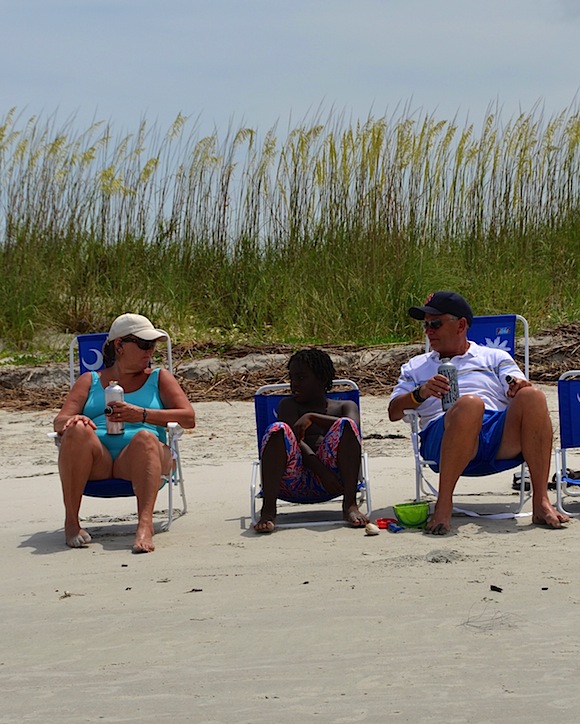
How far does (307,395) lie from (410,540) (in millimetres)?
918

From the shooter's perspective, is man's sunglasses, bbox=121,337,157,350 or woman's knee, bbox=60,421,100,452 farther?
man's sunglasses, bbox=121,337,157,350

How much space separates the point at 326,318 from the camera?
10039 millimetres

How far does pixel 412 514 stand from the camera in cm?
471

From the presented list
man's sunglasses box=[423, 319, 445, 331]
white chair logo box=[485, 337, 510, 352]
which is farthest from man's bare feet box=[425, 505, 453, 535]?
white chair logo box=[485, 337, 510, 352]

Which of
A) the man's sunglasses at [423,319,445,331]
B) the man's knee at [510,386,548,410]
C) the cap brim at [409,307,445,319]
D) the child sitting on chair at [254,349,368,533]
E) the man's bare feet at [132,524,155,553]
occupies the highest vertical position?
the cap brim at [409,307,445,319]

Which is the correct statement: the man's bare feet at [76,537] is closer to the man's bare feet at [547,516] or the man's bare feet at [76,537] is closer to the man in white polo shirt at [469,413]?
the man in white polo shirt at [469,413]

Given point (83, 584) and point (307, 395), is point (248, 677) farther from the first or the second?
point (307, 395)

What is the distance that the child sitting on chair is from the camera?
15.9ft

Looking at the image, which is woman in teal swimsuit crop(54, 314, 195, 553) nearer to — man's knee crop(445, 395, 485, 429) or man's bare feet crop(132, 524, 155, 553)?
man's bare feet crop(132, 524, 155, 553)

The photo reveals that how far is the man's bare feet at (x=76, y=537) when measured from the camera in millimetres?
4631

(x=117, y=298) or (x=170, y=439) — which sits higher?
(x=117, y=298)

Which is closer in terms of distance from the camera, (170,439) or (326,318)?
(170,439)

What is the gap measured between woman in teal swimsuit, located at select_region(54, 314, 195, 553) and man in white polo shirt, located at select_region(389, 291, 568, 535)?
1.04m

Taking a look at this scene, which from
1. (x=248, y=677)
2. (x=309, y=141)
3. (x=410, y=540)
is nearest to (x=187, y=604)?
(x=248, y=677)
